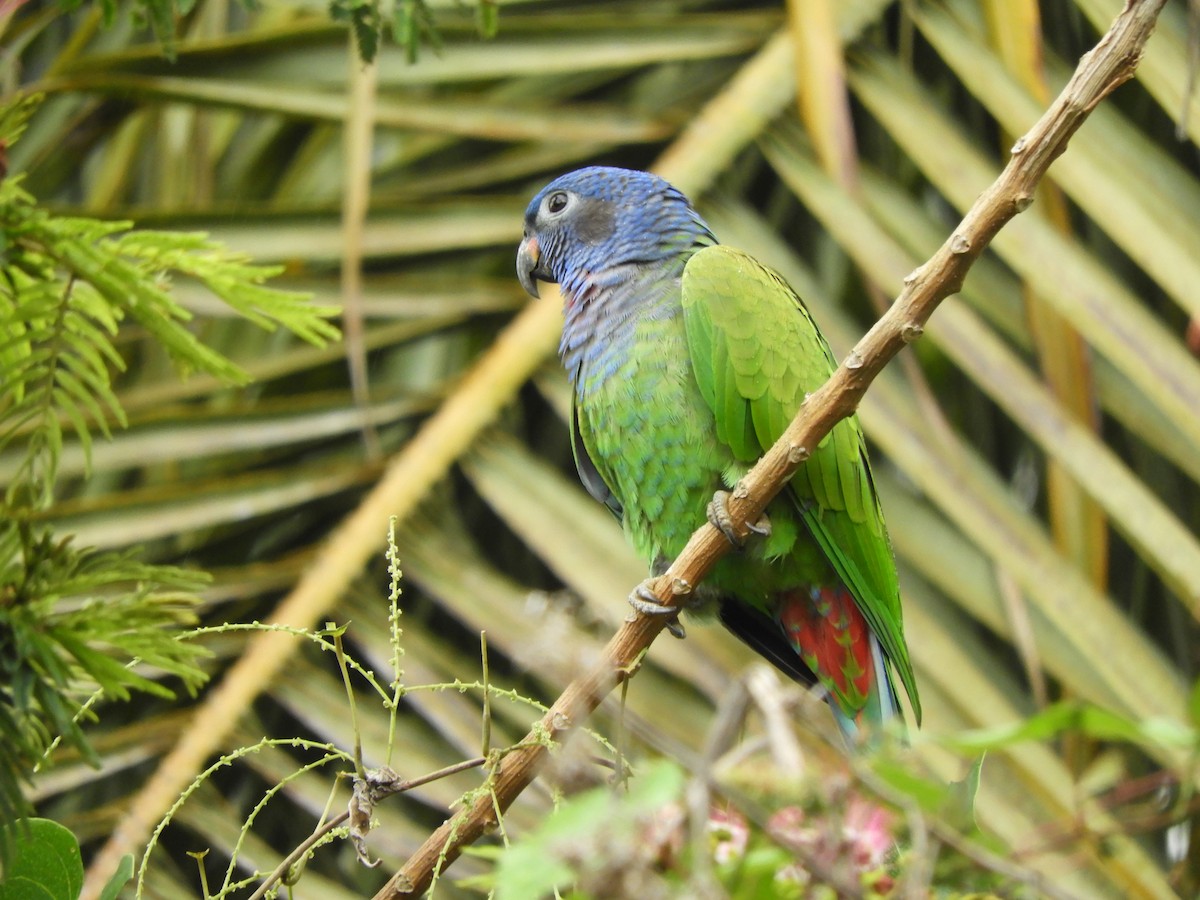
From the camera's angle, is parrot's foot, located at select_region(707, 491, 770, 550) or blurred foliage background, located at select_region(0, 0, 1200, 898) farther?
blurred foliage background, located at select_region(0, 0, 1200, 898)

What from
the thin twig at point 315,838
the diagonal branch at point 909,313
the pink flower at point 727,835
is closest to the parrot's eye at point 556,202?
the diagonal branch at point 909,313

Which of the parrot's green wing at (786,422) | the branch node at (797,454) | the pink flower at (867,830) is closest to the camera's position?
the pink flower at (867,830)

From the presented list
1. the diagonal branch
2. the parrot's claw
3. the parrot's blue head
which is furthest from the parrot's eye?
the diagonal branch

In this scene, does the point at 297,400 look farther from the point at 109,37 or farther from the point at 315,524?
the point at 109,37

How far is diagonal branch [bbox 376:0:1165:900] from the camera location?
1332mm

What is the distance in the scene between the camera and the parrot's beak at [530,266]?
115 inches

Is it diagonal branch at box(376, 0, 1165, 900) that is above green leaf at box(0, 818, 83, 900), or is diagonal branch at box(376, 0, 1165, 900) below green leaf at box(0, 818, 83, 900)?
below

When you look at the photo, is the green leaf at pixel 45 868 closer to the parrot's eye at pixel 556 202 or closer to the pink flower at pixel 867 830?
the pink flower at pixel 867 830

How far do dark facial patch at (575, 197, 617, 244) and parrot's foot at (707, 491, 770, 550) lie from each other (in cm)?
89

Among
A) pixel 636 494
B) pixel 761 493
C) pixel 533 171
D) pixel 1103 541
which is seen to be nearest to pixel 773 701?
pixel 761 493

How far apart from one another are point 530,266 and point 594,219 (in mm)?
213

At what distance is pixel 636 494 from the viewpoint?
2475 mm

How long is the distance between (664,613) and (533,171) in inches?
69.2

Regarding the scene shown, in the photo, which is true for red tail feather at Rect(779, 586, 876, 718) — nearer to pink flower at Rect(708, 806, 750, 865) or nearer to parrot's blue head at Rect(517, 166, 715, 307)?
parrot's blue head at Rect(517, 166, 715, 307)
